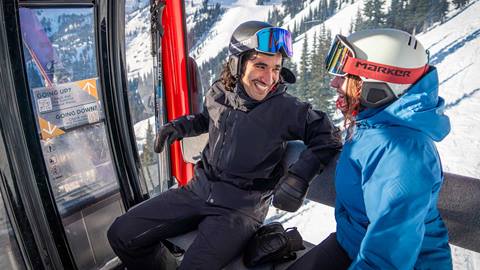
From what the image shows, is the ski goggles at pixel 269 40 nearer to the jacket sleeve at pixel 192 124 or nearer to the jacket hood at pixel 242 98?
the jacket hood at pixel 242 98

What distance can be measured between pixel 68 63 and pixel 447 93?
1165 cm

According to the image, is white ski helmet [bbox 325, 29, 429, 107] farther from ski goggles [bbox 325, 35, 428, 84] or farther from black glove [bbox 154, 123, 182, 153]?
black glove [bbox 154, 123, 182, 153]

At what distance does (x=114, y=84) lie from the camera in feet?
8.41

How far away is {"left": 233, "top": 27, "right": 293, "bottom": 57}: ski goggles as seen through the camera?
2.14m

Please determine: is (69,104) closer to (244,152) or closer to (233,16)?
(244,152)

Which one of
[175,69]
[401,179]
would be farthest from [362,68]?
[175,69]

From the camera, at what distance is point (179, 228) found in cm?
220

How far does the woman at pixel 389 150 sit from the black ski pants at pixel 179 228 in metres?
0.64

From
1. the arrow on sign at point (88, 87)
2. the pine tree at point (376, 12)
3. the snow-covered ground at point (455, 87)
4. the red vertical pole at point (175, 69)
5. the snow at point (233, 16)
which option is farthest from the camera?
the pine tree at point (376, 12)

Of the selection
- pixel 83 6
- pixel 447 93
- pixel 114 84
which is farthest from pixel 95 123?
pixel 447 93

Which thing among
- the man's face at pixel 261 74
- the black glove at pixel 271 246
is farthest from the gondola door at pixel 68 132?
the black glove at pixel 271 246

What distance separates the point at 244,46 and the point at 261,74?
205 mm

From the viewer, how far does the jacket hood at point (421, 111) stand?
1284 mm

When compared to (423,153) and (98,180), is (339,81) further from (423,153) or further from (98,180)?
(98,180)
